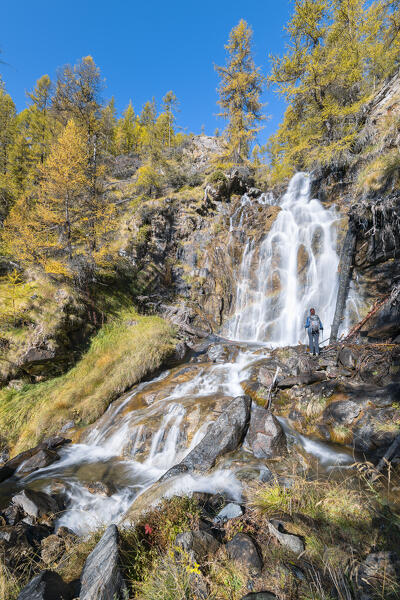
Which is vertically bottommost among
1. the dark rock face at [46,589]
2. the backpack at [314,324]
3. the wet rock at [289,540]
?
the dark rock face at [46,589]

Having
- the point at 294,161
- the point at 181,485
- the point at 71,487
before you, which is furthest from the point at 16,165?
the point at 181,485

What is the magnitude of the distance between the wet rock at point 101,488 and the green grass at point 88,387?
3.30 meters

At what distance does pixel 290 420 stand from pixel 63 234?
1421 centimetres

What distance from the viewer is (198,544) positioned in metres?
2.69

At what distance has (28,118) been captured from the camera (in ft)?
91.7

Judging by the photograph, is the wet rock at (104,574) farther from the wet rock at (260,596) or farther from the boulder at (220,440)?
the boulder at (220,440)

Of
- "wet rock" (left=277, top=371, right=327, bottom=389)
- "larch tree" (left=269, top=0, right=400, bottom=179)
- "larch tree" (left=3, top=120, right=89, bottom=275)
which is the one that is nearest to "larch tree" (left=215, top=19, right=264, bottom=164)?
"larch tree" (left=269, top=0, right=400, bottom=179)

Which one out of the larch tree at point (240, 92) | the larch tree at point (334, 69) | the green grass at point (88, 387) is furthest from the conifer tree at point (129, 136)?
the green grass at point (88, 387)

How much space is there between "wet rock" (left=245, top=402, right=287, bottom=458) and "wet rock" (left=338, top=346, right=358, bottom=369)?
3581mm

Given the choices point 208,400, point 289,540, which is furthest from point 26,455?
point 289,540

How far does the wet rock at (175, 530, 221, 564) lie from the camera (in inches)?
102

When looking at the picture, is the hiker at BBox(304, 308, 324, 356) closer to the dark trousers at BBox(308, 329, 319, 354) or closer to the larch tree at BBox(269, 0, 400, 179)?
the dark trousers at BBox(308, 329, 319, 354)

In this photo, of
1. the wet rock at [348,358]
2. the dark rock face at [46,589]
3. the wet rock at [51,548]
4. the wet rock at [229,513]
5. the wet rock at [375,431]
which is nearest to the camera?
the dark rock face at [46,589]

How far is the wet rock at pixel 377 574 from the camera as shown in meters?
1.94
